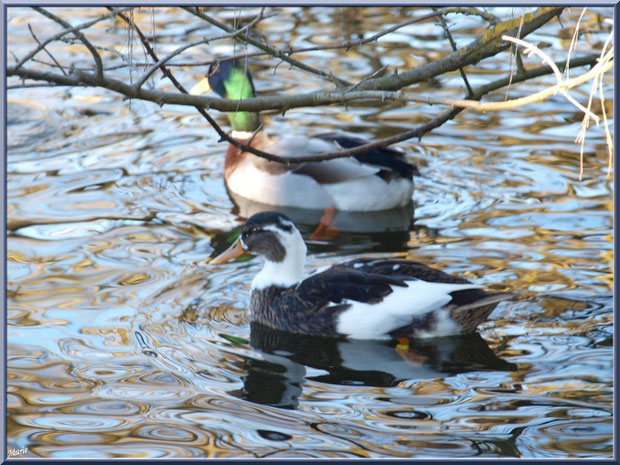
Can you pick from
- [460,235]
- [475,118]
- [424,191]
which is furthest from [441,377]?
[475,118]

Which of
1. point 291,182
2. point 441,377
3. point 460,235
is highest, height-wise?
point 291,182

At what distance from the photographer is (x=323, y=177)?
28.1 feet

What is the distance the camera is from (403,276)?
19.7 ft

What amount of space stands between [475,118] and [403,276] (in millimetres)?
4160

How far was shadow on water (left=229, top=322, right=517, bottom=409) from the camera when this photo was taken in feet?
17.7

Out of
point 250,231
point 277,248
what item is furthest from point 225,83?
point 277,248

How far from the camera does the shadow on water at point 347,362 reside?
17.7ft

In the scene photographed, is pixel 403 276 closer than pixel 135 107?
Yes

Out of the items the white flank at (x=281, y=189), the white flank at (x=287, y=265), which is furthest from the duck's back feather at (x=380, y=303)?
the white flank at (x=281, y=189)

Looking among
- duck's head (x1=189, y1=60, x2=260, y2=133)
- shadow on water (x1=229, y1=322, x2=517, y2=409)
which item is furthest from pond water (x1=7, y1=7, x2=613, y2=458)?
duck's head (x1=189, y1=60, x2=260, y2=133)

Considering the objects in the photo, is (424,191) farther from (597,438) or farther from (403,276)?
(597,438)

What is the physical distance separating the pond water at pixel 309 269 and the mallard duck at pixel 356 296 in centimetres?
10

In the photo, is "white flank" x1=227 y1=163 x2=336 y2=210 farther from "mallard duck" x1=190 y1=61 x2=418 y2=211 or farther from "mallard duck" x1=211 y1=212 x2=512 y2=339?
"mallard duck" x1=211 y1=212 x2=512 y2=339

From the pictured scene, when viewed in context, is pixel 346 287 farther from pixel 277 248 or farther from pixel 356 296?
pixel 277 248
